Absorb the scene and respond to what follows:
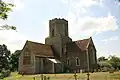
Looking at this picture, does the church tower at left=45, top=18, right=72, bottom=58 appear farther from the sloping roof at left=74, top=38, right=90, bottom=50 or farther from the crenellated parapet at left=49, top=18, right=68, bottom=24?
the sloping roof at left=74, top=38, right=90, bottom=50

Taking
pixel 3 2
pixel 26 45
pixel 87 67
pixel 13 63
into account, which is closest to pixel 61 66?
pixel 87 67

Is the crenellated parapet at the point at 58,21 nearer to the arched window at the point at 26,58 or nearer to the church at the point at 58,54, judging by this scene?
the church at the point at 58,54

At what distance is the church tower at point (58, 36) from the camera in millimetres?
74688

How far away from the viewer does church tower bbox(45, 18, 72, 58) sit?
74.7m

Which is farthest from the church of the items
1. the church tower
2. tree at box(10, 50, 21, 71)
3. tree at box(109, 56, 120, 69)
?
tree at box(10, 50, 21, 71)

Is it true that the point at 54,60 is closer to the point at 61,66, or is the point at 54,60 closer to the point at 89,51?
the point at 61,66

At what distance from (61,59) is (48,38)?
939 cm

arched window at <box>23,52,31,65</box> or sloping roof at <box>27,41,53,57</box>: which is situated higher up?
sloping roof at <box>27,41,53,57</box>

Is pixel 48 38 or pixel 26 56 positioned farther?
pixel 48 38

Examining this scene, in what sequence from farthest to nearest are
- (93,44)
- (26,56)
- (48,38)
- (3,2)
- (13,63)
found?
(13,63), (48,38), (93,44), (26,56), (3,2)

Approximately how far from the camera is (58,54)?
245 feet

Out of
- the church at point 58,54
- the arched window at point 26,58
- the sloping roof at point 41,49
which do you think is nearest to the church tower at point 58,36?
the church at point 58,54

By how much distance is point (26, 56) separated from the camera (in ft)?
222

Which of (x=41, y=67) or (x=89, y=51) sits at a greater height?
(x=89, y=51)
